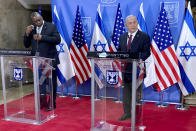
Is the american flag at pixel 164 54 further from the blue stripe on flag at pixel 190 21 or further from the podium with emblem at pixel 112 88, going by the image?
the podium with emblem at pixel 112 88

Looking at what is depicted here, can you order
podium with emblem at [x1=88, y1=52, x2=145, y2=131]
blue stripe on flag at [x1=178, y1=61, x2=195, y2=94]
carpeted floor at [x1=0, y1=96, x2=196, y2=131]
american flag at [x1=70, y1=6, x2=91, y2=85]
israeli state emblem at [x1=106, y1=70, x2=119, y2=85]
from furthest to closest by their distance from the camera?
1. american flag at [x1=70, y1=6, x2=91, y2=85]
2. blue stripe on flag at [x1=178, y1=61, x2=195, y2=94]
3. carpeted floor at [x1=0, y1=96, x2=196, y2=131]
4. israeli state emblem at [x1=106, y1=70, x2=119, y2=85]
5. podium with emblem at [x1=88, y1=52, x2=145, y2=131]

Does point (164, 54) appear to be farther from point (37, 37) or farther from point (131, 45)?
point (37, 37)

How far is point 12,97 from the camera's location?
11.9ft

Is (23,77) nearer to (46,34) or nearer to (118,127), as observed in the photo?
(46,34)

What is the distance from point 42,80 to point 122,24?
1998 mm

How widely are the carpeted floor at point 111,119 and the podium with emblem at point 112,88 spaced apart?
2 centimetres

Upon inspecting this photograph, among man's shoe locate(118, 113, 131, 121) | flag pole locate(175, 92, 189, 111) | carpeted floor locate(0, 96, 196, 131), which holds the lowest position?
carpeted floor locate(0, 96, 196, 131)

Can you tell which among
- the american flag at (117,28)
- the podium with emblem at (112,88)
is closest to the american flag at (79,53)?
the american flag at (117,28)

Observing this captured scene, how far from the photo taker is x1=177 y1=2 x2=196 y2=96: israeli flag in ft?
13.3

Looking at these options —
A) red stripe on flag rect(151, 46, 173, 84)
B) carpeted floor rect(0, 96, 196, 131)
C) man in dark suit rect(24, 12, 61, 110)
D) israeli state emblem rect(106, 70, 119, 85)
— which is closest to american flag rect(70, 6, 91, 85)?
carpeted floor rect(0, 96, 196, 131)

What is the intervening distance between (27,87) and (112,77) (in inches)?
65.3

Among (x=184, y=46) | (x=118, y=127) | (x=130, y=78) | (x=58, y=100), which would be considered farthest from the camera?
(x=58, y=100)

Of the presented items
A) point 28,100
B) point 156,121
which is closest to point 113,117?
point 156,121

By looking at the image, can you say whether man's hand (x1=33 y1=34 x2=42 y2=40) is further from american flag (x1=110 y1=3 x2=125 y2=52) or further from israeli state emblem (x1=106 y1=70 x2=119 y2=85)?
american flag (x1=110 y1=3 x2=125 y2=52)
